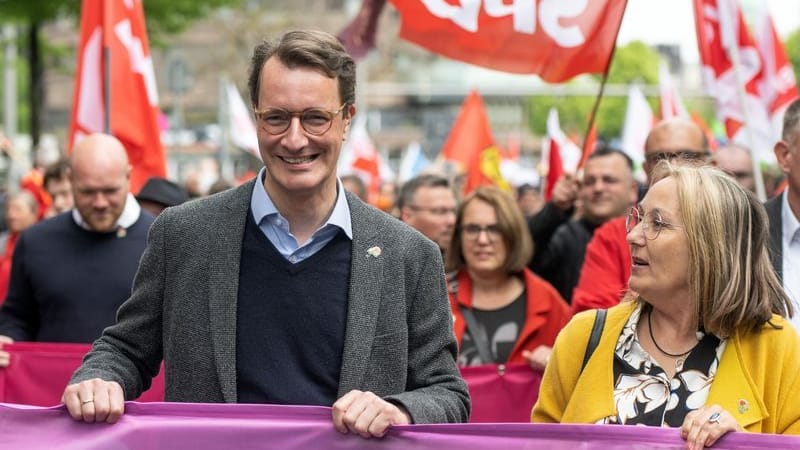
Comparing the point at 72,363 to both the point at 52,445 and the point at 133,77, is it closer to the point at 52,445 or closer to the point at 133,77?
the point at 52,445

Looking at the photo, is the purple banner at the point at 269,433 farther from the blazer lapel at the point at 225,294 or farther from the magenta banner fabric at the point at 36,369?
the magenta banner fabric at the point at 36,369

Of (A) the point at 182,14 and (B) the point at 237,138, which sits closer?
(B) the point at 237,138

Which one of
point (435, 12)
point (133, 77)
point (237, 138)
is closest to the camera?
point (435, 12)

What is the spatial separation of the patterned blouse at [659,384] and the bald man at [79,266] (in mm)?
3112

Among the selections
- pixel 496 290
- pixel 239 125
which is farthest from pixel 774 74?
pixel 239 125

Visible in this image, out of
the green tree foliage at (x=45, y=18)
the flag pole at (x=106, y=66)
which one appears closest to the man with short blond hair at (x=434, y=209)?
the flag pole at (x=106, y=66)

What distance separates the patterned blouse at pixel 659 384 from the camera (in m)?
3.54

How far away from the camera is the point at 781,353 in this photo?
3533mm

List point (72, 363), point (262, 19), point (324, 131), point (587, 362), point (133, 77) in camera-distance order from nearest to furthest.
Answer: point (324, 131)
point (587, 362)
point (72, 363)
point (133, 77)
point (262, 19)

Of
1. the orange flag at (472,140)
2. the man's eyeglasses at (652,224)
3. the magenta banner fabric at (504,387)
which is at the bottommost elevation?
the magenta banner fabric at (504,387)

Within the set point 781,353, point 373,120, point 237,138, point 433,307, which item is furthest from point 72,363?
point 373,120

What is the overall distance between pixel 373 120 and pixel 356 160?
63.7 m

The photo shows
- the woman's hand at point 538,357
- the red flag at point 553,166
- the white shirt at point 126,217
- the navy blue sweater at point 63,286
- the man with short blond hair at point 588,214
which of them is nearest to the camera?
the woman's hand at point 538,357

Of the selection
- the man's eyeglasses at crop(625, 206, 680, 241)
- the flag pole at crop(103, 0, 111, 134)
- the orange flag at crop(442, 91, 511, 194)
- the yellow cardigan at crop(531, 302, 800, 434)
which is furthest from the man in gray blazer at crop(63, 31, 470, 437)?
the orange flag at crop(442, 91, 511, 194)
